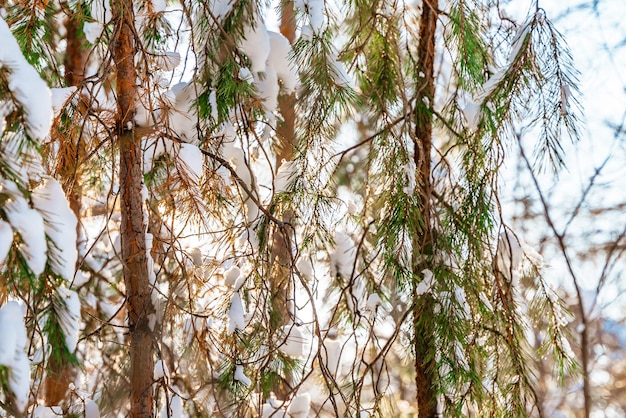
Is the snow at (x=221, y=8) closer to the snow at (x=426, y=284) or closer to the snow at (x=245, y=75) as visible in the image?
the snow at (x=245, y=75)

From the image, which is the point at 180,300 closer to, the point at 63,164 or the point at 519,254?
the point at 63,164

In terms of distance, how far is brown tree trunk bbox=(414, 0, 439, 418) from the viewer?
4.69 ft

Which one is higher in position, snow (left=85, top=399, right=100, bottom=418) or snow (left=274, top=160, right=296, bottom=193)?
snow (left=274, top=160, right=296, bottom=193)

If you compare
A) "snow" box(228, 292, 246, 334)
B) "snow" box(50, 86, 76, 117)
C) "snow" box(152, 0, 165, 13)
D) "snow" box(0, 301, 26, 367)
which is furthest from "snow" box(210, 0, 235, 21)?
"snow" box(0, 301, 26, 367)

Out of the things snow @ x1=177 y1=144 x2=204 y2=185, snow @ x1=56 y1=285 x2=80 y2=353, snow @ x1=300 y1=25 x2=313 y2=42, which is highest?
snow @ x1=300 y1=25 x2=313 y2=42

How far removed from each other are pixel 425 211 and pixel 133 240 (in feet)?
2.18

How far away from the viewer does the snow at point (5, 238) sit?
0.73m

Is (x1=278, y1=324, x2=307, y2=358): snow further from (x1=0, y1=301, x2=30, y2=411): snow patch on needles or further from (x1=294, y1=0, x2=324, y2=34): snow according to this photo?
(x1=0, y1=301, x2=30, y2=411): snow patch on needles

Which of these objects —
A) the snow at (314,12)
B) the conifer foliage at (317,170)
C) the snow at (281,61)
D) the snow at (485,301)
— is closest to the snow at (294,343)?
the conifer foliage at (317,170)

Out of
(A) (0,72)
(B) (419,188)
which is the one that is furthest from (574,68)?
(A) (0,72)

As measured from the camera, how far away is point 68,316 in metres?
0.88

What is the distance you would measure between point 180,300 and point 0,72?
121cm

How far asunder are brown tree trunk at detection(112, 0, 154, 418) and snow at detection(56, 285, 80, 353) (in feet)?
1.69

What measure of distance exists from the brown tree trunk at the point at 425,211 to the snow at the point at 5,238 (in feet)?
2.90
